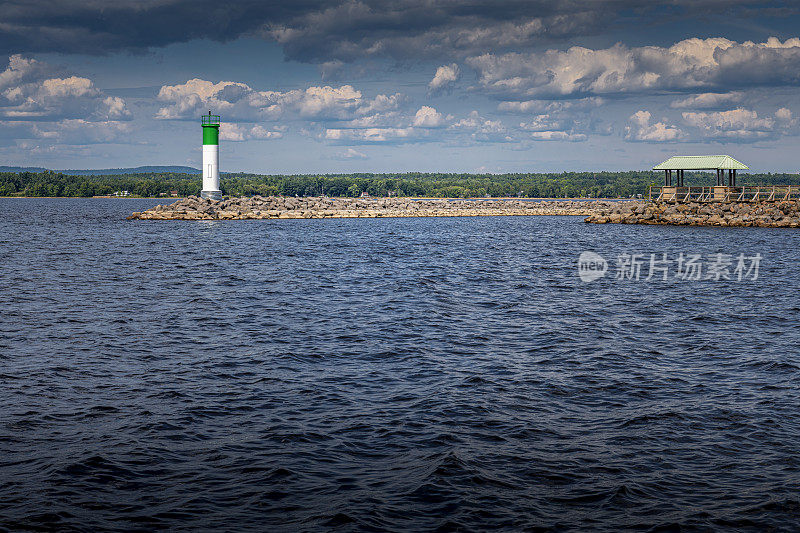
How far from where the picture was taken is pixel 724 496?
34.7 feet

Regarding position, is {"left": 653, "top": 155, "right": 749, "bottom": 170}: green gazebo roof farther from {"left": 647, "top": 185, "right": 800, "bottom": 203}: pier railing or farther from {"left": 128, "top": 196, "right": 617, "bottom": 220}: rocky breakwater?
{"left": 128, "top": 196, "right": 617, "bottom": 220}: rocky breakwater

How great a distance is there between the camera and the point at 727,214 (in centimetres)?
9025

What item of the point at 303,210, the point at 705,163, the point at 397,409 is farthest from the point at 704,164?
the point at 397,409

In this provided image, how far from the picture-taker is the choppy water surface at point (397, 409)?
10273 millimetres

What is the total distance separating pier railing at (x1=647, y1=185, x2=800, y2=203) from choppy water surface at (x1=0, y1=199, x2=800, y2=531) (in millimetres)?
70616

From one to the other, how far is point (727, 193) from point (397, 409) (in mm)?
95500

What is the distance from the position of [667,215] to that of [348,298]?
7583 centimetres

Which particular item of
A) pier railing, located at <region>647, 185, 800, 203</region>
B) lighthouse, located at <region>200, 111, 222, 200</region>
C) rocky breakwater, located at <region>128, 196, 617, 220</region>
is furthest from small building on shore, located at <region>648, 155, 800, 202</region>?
lighthouse, located at <region>200, 111, 222, 200</region>

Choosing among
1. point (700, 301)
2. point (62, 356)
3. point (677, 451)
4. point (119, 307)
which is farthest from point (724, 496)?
point (119, 307)

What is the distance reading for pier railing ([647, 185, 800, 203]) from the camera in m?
95.7

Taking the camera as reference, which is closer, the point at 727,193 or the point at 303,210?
the point at 727,193

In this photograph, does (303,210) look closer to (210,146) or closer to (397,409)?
(210,146)

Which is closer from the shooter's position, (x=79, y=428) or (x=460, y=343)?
(x=79, y=428)

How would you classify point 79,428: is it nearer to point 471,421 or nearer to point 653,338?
point 471,421
